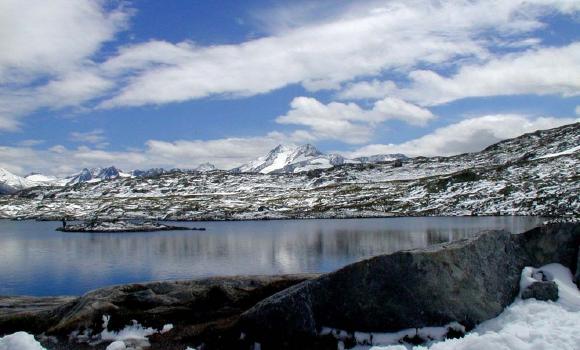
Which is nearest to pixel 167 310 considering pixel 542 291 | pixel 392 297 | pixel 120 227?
pixel 392 297

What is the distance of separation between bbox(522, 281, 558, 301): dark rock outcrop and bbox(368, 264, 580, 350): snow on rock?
0.93 feet

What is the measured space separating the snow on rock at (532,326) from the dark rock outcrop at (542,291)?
0.93 ft

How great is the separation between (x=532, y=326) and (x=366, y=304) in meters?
5.88

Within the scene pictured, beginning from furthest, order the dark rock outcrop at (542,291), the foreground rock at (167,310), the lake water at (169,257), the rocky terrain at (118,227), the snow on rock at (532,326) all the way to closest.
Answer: the rocky terrain at (118,227)
the lake water at (169,257)
the foreground rock at (167,310)
the dark rock outcrop at (542,291)
the snow on rock at (532,326)

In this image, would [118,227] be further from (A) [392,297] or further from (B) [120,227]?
(A) [392,297]

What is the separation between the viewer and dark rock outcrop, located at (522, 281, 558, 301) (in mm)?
20016

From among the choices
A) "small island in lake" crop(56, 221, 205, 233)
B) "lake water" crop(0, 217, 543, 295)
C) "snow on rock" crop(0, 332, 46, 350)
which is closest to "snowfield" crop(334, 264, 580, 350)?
"snow on rock" crop(0, 332, 46, 350)

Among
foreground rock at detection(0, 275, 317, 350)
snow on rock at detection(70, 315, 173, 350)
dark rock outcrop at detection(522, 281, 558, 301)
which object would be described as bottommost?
snow on rock at detection(70, 315, 173, 350)

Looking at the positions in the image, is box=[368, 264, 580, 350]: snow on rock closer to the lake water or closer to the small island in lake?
the lake water

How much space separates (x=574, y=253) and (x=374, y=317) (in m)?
10.1

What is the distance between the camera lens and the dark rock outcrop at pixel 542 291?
20016 mm

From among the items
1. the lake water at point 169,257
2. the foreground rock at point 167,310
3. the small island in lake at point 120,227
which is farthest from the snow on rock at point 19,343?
the small island in lake at point 120,227

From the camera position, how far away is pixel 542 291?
20.3 metres

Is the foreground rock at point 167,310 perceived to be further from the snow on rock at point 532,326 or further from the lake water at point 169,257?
the lake water at point 169,257
